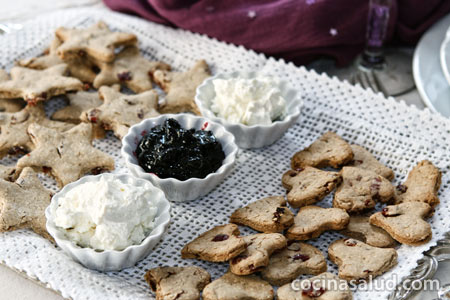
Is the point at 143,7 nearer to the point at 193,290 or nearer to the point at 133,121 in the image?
the point at 133,121

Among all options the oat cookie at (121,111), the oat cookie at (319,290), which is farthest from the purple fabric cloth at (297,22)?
the oat cookie at (319,290)

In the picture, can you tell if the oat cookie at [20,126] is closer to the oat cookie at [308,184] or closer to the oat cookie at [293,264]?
A: the oat cookie at [308,184]

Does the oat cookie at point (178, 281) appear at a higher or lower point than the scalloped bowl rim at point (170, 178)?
lower

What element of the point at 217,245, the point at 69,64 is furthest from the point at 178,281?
the point at 69,64

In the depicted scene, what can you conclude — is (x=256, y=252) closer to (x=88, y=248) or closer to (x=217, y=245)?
(x=217, y=245)

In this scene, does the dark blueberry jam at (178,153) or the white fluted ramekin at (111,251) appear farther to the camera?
the dark blueberry jam at (178,153)
